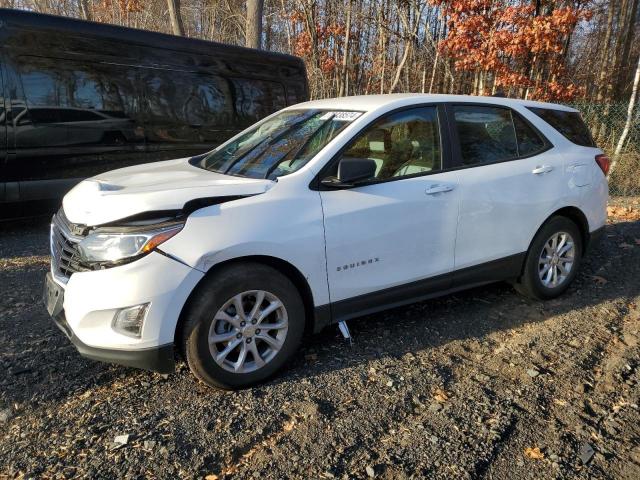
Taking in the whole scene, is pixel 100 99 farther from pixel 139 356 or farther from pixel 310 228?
pixel 139 356

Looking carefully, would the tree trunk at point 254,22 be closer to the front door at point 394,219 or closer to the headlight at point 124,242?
the front door at point 394,219

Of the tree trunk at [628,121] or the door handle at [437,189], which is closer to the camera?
the door handle at [437,189]

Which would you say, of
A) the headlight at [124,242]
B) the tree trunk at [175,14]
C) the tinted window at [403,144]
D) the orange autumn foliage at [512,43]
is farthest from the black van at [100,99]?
the tree trunk at [175,14]

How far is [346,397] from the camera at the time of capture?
306 centimetres

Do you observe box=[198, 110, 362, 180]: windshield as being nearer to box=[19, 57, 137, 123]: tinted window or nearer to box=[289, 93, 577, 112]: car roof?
box=[289, 93, 577, 112]: car roof

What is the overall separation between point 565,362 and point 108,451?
287cm

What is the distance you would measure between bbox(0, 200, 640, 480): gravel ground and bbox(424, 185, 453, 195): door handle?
1.05 meters

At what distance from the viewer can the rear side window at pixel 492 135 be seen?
3.98 meters

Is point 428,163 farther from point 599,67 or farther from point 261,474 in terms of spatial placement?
point 599,67

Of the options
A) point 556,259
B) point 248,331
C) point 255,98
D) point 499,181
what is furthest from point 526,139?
point 255,98

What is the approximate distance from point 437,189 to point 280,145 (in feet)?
3.75

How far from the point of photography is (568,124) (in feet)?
15.4

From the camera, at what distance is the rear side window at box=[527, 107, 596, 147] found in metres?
4.55

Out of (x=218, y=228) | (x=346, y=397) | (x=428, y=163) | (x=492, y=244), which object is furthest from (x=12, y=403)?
(x=492, y=244)
